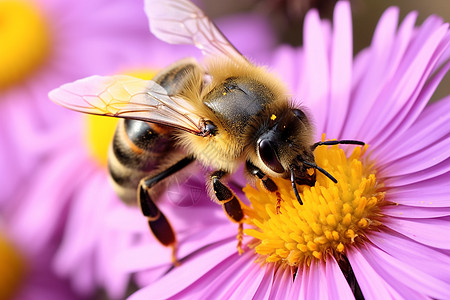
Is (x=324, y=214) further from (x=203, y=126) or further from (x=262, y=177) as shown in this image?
(x=203, y=126)

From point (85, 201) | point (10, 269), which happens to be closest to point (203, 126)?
point (85, 201)

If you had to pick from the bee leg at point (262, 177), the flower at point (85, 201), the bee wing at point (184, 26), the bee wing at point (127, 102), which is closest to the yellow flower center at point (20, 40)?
the flower at point (85, 201)

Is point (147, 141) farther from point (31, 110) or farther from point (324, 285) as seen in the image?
point (31, 110)

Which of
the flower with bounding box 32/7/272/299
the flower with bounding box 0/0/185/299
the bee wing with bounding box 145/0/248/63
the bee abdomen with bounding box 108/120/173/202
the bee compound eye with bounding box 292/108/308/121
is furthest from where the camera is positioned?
the flower with bounding box 0/0/185/299

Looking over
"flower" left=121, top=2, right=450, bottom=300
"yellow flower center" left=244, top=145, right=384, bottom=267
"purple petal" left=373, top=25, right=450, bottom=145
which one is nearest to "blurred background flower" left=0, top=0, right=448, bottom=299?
"flower" left=121, top=2, right=450, bottom=300

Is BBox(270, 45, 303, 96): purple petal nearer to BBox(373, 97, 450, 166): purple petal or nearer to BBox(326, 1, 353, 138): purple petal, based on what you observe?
BBox(326, 1, 353, 138): purple petal

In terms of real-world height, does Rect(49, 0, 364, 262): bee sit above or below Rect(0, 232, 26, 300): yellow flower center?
above

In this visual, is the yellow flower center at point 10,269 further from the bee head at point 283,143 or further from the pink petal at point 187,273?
the bee head at point 283,143
